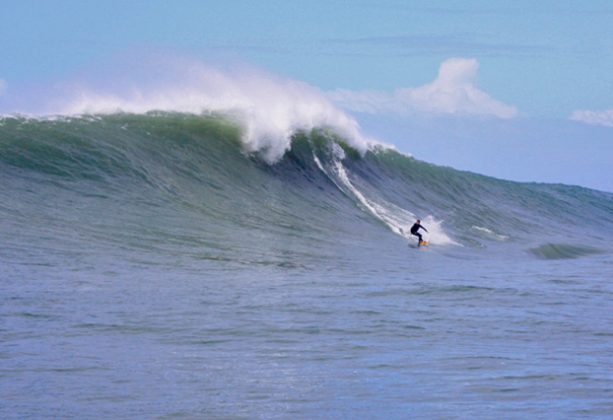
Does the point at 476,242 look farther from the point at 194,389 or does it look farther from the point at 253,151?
the point at 194,389

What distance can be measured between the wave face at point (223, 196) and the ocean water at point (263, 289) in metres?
0.06

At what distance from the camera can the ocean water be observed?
22.6 feet

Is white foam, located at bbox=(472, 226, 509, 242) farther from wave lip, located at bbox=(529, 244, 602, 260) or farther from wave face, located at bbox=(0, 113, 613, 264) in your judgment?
wave lip, located at bbox=(529, 244, 602, 260)

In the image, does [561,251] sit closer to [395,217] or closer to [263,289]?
[395,217]

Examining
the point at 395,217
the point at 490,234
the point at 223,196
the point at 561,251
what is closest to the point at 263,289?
the point at 223,196

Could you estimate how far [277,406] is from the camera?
6.57 meters

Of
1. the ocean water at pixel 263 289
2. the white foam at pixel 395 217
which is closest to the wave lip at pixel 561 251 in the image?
the ocean water at pixel 263 289

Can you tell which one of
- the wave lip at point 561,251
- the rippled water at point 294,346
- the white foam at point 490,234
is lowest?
the rippled water at point 294,346

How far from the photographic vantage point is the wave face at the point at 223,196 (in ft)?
49.4

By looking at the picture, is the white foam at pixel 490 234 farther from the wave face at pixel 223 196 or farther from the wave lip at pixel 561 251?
the wave lip at pixel 561 251

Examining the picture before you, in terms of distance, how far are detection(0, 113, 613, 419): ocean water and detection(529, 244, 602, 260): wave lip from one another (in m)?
0.10

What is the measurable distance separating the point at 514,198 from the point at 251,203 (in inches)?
509

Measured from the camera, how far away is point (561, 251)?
22.3m

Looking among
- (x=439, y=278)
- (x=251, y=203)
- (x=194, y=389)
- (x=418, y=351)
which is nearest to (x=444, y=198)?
(x=251, y=203)
